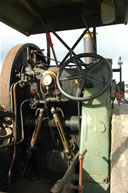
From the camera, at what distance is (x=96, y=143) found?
5.50 ft

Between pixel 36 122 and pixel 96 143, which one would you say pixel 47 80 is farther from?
pixel 96 143

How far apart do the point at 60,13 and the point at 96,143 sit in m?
1.98

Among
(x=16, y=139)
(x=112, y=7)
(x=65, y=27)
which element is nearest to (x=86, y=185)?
(x=16, y=139)

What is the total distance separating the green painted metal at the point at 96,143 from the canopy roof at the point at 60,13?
1.22 m

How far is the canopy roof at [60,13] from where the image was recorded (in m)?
2.13

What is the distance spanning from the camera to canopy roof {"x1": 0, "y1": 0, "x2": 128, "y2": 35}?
213 cm

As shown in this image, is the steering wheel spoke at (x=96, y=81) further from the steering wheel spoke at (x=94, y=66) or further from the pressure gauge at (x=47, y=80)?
the pressure gauge at (x=47, y=80)

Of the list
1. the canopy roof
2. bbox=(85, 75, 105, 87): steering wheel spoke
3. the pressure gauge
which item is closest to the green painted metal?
bbox=(85, 75, 105, 87): steering wheel spoke

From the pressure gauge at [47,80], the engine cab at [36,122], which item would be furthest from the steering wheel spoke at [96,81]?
the pressure gauge at [47,80]

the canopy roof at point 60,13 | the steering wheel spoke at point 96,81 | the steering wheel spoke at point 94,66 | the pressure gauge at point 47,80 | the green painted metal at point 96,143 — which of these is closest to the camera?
the green painted metal at point 96,143

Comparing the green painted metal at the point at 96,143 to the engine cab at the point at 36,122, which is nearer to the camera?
the green painted metal at the point at 96,143

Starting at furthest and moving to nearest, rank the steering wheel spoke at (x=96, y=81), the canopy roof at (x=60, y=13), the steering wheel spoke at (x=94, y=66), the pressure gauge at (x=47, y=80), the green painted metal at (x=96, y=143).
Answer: the pressure gauge at (x=47, y=80) < the canopy roof at (x=60, y=13) < the steering wheel spoke at (x=94, y=66) < the steering wheel spoke at (x=96, y=81) < the green painted metal at (x=96, y=143)

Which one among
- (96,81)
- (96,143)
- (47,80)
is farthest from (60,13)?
(96,143)

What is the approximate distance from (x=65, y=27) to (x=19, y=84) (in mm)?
1355
